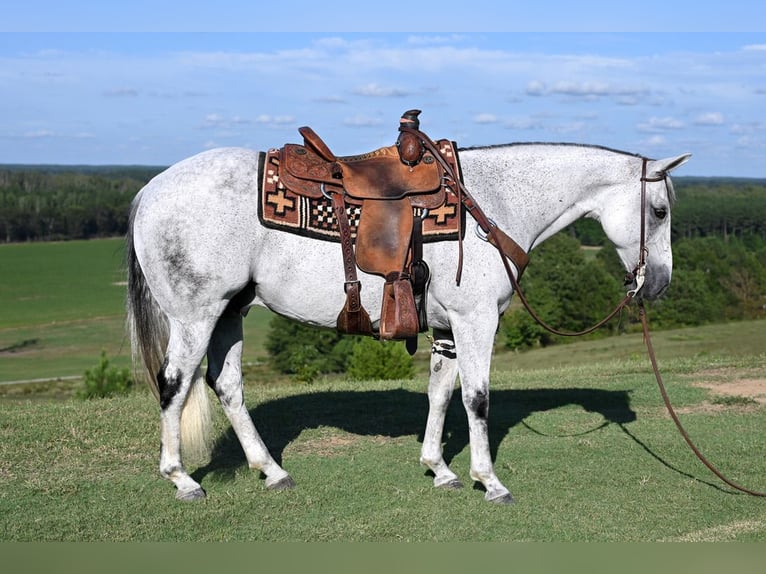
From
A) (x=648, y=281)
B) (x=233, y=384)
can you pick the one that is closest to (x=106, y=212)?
(x=233, y=384)

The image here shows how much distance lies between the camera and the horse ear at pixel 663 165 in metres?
5.94

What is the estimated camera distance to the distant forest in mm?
85750

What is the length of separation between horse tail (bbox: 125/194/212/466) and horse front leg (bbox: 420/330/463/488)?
1.69 m

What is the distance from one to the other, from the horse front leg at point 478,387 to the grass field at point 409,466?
6.4 inches

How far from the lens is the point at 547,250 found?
67000mm

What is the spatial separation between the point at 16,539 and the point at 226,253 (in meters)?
2.21

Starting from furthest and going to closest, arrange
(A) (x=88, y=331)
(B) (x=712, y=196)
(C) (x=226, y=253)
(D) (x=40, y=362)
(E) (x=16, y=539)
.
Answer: (B) (x=712, y=196) < (A) (x=88, y=331) < (D) (x=40, y=362) < (C) (x=226, y=253) < (E) (x=16, y=539)

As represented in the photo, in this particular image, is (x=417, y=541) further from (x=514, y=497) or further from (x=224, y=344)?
(x=224, y=344)

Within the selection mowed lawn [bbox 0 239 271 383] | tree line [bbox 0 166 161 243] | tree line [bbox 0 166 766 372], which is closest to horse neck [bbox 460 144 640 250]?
tree line [bbox 0 166 766 372]

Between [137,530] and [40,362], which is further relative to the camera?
[40,362]

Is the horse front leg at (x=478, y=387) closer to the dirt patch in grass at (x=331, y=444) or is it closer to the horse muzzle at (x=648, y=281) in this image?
the horse muzzle at (x=648, y=281)

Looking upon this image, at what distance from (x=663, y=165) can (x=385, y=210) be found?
2.04m

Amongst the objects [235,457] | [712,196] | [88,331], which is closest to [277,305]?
[235,457]

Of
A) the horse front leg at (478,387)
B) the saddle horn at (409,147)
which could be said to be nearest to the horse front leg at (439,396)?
the horse front leg at (478,387)
